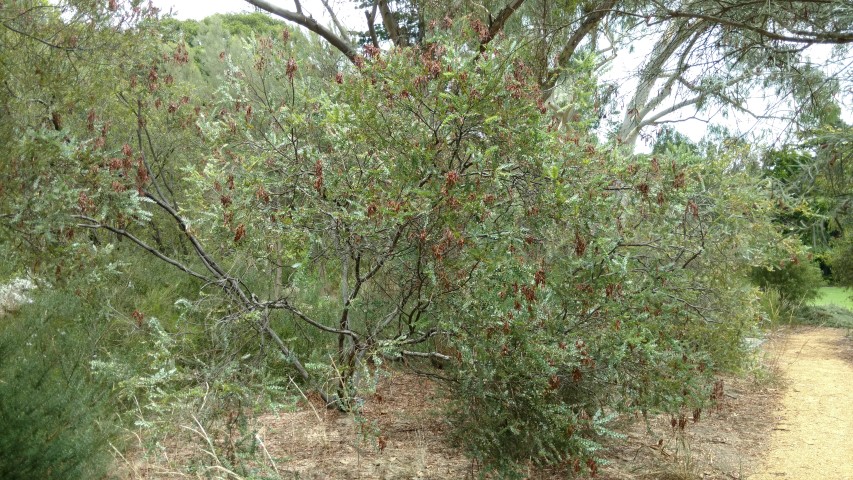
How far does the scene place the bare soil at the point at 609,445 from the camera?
5.48 m

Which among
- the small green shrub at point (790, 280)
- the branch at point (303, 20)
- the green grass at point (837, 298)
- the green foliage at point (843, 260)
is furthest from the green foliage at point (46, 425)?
the green grass at point (837, 298)

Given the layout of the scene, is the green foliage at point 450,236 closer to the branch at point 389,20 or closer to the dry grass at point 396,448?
the dry grass at point 396,448

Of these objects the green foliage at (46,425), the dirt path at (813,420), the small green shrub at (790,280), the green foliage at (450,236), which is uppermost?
the green foliage at (450,236)

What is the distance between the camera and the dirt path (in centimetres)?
667

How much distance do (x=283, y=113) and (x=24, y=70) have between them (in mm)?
1851

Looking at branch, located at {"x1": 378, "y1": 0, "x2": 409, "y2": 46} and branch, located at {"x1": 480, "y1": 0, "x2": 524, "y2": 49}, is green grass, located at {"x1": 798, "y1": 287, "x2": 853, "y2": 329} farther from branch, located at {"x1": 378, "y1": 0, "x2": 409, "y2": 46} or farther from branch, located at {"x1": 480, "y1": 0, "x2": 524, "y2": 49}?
branch, located at {"x1": 378, "y1": 0, "x2": 409, "y2": 46}

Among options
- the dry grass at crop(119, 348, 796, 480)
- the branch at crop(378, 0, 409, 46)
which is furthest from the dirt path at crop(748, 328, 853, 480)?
the branch at crop(378, 0, 409, 46)

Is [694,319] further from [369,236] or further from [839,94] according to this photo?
[369,236]

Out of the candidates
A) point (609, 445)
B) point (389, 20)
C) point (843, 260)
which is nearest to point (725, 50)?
point (609, 445)

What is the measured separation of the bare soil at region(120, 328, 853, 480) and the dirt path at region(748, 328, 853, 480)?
1 centimetres

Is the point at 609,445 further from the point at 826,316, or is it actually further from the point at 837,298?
the point at 837,298

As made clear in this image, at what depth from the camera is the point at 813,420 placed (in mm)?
8648

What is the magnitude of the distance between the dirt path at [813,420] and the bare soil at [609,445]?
12 mm

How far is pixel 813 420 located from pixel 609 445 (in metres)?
3.18
